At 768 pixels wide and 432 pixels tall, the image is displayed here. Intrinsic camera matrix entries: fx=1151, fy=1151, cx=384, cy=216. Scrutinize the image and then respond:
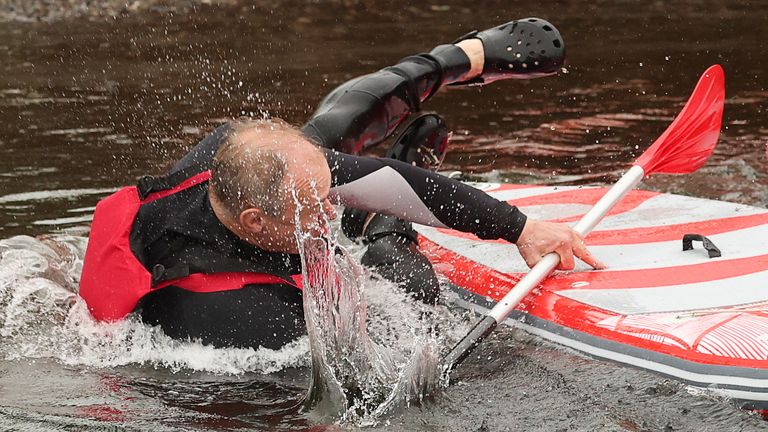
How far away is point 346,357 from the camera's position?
2.80 meters

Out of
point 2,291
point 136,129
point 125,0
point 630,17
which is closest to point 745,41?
point 630,17

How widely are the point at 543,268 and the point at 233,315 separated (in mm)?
858

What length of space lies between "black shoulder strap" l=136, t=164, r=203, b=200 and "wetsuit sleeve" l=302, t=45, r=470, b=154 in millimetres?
612

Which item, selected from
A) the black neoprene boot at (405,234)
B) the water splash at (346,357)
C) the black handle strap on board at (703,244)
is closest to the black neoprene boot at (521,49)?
the black neoprene boot at (405,234)

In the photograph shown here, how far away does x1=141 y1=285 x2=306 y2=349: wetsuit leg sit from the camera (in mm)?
2930

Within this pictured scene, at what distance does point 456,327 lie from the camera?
3.30 metres

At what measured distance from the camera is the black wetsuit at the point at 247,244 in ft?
9.59


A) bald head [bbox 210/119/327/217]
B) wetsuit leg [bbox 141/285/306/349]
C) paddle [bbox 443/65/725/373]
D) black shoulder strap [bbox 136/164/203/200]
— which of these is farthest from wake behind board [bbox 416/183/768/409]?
black shoulder strap [bbox 136/164/203/200]

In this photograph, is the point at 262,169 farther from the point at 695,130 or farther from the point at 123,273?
the point at 695,130

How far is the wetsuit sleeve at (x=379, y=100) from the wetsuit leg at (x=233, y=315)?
720mm

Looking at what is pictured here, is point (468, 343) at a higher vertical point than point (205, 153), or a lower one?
lower

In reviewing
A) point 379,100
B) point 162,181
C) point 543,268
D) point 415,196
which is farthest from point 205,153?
point 543,268

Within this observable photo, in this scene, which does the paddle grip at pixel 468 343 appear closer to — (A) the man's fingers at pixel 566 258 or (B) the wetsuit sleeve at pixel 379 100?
(A) the man's fingers at pixel 566 258

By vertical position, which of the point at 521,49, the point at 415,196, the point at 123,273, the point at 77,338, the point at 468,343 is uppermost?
the point at 521,49
